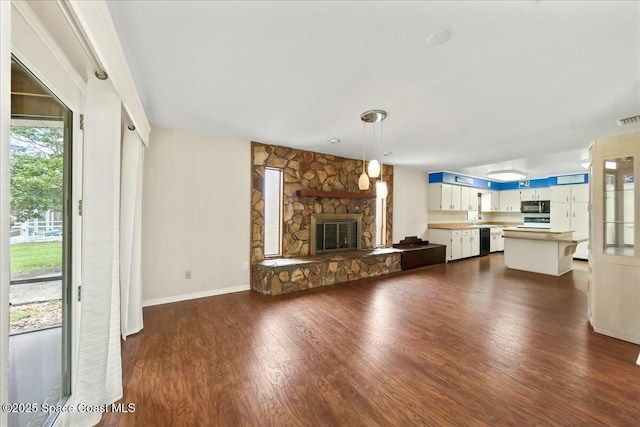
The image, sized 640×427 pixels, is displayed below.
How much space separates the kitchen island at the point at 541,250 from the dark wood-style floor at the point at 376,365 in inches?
85.1

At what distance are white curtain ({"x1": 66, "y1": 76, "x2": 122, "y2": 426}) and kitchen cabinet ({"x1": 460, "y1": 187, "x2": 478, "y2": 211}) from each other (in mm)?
8222

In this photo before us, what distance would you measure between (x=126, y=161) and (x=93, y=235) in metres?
1.33

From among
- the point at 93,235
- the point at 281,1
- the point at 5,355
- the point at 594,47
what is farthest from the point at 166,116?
the point at 594,47

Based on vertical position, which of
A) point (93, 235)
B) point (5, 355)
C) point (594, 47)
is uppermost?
point (594, 47)

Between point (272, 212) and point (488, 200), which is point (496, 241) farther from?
point (272, 212)

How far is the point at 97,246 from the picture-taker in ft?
5.04

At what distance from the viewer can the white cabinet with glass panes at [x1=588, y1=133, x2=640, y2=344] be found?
8.49 feet

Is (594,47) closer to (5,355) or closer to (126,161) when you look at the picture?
(5,355)

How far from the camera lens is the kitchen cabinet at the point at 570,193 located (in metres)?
6.95

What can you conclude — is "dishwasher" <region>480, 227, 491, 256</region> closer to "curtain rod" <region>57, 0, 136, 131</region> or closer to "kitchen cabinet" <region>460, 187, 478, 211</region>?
"kitchen cabinet" <region>460, 187, 478, 211</region>

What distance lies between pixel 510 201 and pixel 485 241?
2.06 metres

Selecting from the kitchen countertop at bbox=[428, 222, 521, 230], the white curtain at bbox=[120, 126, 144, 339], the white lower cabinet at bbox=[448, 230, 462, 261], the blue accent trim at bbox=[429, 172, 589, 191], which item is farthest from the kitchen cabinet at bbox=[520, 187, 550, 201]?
the white curtain at bbox=[120, 126, 144, 339]

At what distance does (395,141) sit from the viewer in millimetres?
4176

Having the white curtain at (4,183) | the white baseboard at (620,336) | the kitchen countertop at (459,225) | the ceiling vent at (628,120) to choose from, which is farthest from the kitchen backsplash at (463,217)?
the white curtain at (4,183)
